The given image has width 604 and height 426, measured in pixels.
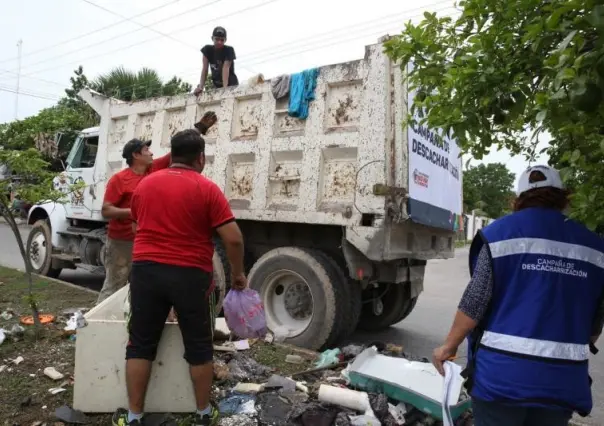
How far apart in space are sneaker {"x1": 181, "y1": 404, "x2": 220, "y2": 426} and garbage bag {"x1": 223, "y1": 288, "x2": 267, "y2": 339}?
514 mm

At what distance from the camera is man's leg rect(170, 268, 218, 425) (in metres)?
2.68

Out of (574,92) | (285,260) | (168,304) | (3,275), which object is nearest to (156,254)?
(168,304)

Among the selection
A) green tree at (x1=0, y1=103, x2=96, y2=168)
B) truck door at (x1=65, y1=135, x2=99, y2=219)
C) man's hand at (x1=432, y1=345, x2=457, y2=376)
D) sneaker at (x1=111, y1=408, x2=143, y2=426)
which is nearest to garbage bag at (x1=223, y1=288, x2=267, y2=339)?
sneaker at (x1=111, y1=408, x2=143, y2=426)

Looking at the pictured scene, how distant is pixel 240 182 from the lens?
5688mm

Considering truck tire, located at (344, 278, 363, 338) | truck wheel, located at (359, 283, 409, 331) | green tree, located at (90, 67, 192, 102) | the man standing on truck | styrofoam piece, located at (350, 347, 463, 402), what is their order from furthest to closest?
green tree, located at (90, 67, 192, 102) < truck wheel, located at (359, 283, 409, 331) < truck tire, located at (344, 278, 363, 338) < the man standing on truck < styrofoam piece, located at (350, 347, 463, 402)

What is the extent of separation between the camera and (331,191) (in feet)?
16.3

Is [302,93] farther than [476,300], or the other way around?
[302,93]

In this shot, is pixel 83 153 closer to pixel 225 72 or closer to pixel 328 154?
pixel 225 72

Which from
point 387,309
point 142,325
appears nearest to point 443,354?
point 142,325

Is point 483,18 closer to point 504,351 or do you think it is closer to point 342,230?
point 504,351

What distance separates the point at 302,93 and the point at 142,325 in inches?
124

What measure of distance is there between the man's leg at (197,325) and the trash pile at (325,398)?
354 mm

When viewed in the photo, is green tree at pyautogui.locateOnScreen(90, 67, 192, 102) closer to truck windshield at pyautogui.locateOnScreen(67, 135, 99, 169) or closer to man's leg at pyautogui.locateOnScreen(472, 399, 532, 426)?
truck windshield at pyautogui.locateOnScreen(67, 135, 99, 169)

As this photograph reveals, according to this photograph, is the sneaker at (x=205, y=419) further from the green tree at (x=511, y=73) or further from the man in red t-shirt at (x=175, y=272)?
the green tree at (x=511, y=73)
